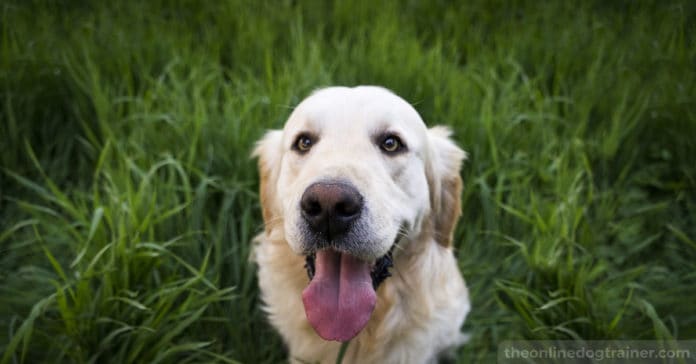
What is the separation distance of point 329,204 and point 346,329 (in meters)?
0.53

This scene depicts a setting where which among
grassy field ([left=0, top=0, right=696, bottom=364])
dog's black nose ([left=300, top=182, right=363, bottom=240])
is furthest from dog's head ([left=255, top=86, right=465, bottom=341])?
grassy field ([left=0, top=0, right=696, bottom=364])

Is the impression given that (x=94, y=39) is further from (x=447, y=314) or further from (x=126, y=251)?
(x=447, y=314)

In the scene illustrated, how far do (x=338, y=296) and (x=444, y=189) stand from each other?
2.63ft

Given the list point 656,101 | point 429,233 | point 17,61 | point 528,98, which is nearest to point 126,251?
point 429,233

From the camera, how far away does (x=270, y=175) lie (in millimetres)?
2553

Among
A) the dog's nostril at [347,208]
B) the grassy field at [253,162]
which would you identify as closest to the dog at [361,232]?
the dog's nostril at [347,208]

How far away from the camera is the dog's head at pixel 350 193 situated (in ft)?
6.07

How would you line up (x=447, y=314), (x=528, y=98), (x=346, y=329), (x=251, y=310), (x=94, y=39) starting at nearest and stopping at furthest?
(x=346, y=329) → (x=447, y=314) → (x=251, y=310) → (x=528, y=98) → (x=94, y=39)

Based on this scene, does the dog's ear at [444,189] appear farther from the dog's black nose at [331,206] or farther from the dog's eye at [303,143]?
the dog's black nose at [331,206]

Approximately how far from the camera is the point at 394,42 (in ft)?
13.2

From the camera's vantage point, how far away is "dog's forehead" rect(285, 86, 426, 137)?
7.07 feet

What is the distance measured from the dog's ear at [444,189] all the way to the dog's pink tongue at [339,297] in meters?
0.57

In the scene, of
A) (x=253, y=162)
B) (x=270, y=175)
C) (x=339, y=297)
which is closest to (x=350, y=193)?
(x=339, y=297)

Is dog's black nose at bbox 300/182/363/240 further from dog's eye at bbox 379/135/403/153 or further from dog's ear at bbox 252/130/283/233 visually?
dog's ear at bbox 252/130/283/233
